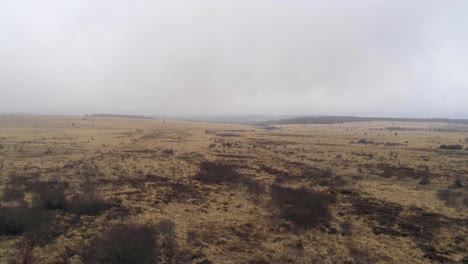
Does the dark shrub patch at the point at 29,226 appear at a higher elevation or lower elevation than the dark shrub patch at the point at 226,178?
higher

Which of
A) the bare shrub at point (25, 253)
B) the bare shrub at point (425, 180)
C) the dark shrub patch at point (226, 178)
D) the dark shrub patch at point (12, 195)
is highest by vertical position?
the dark shrub patch at point (12, 195)

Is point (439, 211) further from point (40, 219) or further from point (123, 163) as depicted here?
point (123, 163)

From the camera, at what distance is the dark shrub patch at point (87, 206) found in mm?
12352

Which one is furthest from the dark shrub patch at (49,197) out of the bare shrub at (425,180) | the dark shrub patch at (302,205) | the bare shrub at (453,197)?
the bare shrub at (425,180)

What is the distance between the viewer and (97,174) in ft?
65.0

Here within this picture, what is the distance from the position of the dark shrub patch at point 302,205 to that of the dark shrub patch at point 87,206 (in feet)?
25.9

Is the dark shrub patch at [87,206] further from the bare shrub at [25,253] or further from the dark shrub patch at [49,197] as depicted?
the bare shrub at [25,253]

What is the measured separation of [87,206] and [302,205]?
9692 millimetres

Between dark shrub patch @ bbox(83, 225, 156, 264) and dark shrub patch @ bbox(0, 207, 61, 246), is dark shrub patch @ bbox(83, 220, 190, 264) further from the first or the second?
dark shrub patch @ bbox(0, 207, 61, 246)

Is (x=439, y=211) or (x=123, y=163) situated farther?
(x=123, y=163)

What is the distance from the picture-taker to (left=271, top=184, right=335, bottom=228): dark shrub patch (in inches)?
484

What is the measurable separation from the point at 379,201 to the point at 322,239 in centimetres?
713

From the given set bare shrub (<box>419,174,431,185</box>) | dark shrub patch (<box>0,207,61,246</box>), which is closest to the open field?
dark shrub patch (<box>0,207,61,246</box>)

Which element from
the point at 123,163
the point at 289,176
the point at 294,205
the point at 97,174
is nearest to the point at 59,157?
the point at 123,163
